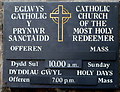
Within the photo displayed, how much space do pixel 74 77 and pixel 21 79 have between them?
2.23 ft

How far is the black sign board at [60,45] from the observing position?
11.1 feet

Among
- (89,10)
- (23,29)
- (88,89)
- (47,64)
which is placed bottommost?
(88,89)

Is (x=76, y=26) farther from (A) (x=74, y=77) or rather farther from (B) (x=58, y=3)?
(A) (x=74, y=77)

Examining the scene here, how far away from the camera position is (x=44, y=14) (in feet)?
11.3

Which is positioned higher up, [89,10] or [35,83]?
[89,10]

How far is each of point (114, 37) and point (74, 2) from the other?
0.67 m

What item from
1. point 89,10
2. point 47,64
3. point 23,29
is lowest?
point 47,64

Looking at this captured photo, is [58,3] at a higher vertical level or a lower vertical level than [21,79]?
higher

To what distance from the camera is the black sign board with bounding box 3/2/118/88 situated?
11.1ft

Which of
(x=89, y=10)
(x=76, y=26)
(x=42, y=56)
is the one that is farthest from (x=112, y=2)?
(x=42, y=56)

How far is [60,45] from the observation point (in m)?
3.42

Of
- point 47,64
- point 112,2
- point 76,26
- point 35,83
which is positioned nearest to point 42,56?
point 47,64

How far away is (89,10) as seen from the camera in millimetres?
3418

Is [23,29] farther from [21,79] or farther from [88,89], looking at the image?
[88,89]
